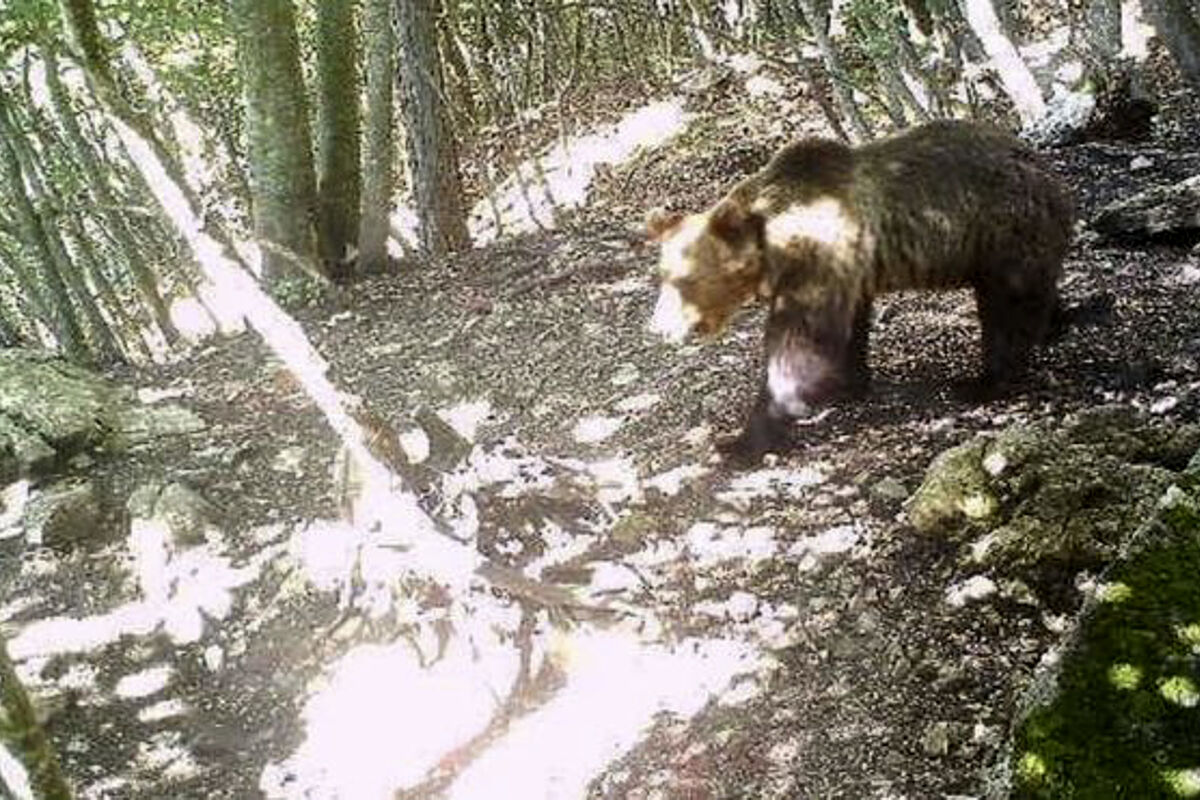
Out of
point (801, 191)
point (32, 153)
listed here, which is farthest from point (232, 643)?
point (32, 153)

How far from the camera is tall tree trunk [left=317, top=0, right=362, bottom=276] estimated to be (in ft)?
37.6

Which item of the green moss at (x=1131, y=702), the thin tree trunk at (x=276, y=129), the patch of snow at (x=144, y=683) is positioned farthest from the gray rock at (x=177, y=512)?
the green moss at (x=1131, y=702)

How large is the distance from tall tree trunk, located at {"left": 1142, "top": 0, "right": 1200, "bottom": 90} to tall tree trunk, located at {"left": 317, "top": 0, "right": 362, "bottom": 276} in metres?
7.27

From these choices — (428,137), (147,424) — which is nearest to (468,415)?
(147,424)

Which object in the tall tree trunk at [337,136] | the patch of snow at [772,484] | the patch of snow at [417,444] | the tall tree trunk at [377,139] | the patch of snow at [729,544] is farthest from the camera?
the tall tree trunk at [337,136]

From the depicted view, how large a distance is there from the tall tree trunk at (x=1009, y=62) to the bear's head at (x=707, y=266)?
5432 millimetres

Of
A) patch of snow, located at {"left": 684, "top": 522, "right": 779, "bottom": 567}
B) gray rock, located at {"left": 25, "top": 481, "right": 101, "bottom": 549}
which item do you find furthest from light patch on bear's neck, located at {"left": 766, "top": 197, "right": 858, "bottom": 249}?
gray rock, located at {"left": 25, "top": 481, "right": 101, "bottom": 549}

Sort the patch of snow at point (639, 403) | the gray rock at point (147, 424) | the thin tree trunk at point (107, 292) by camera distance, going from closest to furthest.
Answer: the patch of snow at point (639, 403)
the gray rock at point (147, 424)
the thin tree trunk at point (107, 292)

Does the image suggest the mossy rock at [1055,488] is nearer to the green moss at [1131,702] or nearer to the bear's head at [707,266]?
the green moss at [1131,702]

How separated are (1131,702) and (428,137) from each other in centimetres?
915

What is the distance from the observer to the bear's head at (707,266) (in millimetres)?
6157

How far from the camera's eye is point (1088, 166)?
32.1 feet

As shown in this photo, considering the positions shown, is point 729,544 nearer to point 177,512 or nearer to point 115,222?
point 177,512

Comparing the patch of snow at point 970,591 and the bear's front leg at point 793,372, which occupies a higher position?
the bear's front leg at point 793,372
